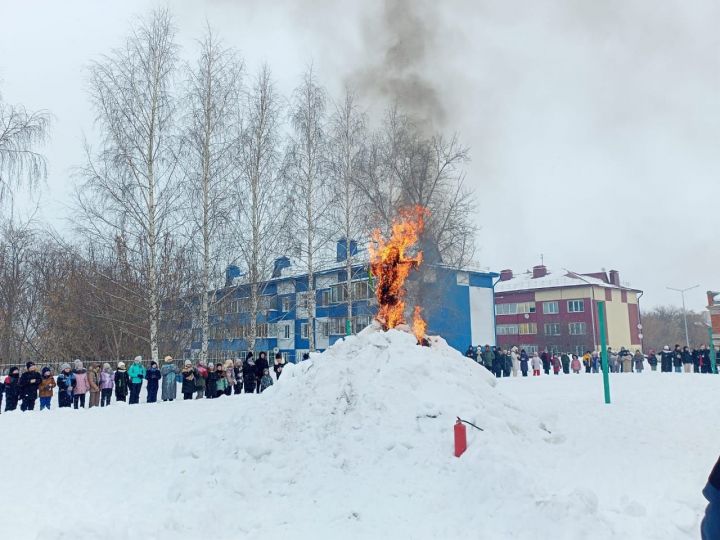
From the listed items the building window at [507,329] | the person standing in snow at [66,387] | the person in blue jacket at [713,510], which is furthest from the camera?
the building window at [507,329]

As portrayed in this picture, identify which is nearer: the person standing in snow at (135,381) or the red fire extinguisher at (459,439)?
the red fire extinguisher at (459,439)

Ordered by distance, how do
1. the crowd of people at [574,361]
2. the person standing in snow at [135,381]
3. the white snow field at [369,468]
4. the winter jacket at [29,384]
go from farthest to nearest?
the crowd of people at [574,361] < the person standing in snow at [135,381] < the winter jacket at [29,384] < the white snow field at [369,468]

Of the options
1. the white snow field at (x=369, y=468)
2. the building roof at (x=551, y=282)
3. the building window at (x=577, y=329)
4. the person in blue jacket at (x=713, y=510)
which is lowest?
the white snow field at (x=369, y=468)

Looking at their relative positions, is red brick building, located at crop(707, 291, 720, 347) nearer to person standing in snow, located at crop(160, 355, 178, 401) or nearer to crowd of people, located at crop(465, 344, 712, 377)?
crowd of people, located at crop(465, 344, 712, 377)

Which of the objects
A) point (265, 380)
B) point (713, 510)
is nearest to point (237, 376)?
point (265, 380)

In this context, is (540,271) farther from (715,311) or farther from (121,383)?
(121,383)

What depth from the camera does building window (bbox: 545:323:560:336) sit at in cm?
6066

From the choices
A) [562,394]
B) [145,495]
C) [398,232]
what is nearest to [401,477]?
[145,495]

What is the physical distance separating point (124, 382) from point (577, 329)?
2047 inches

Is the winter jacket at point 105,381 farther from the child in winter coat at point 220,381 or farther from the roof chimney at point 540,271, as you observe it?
the roof chimney at point 540,271

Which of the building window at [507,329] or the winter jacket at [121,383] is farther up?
the building window at [507,329]

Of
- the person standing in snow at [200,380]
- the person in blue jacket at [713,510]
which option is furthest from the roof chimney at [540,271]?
the person in blue jacket at [713,510]

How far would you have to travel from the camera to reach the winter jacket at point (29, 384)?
14852 millimetres

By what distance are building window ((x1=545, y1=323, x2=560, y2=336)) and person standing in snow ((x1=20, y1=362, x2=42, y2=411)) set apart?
54.7 m
